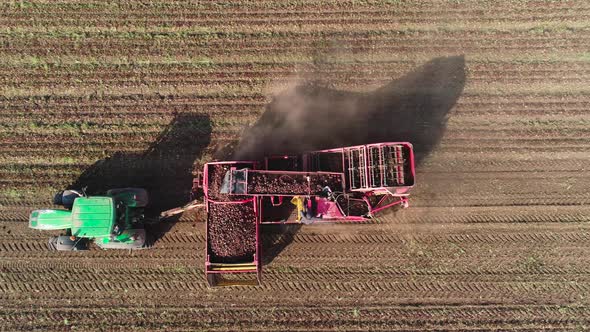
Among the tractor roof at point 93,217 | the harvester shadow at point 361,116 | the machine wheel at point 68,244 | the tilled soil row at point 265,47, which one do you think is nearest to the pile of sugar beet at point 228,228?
the harvester shadow at point 361,116

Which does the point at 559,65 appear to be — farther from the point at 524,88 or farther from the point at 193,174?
the point at 193,174

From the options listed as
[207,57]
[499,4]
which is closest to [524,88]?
[499,4]

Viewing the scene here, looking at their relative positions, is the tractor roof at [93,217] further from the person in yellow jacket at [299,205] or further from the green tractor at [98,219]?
the person in yellow jacket at [299,205]

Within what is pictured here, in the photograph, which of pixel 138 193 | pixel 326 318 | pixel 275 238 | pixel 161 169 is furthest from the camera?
pixel 161 169

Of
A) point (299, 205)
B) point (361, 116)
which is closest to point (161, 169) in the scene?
point (299, 205)

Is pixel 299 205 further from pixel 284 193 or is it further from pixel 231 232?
pixel 231 232

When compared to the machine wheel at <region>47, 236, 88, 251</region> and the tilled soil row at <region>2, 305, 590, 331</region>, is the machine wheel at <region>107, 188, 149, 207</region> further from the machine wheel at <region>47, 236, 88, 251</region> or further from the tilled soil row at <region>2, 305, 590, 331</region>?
the tilled soil row at <region>2, 305, 590, 331</region>
